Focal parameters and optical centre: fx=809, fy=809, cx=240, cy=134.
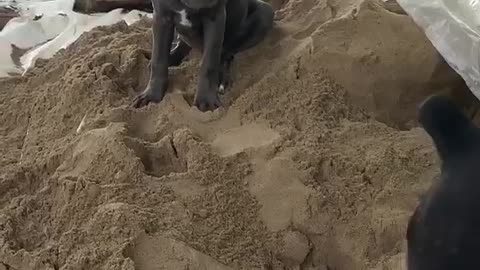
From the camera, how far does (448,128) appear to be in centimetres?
100

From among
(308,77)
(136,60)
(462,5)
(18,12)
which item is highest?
(462,5)

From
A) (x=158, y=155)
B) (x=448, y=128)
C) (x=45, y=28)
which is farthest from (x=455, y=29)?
(x=45, y=28)

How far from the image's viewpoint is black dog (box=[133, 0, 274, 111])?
2139 mm

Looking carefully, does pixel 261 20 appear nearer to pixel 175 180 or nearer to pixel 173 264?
pixel 175 180

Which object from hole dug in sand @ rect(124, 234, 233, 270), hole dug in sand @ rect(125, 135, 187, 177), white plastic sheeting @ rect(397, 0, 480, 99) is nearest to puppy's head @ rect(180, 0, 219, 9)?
hole dug in sand @ rect(125, 135, 187, 177)

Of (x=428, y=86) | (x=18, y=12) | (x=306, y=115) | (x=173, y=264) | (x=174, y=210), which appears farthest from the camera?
(x=18, y=12)

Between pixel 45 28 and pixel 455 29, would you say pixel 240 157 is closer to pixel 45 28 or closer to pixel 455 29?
pixel 455 29

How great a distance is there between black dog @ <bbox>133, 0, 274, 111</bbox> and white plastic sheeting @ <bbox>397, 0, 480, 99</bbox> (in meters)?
0.50

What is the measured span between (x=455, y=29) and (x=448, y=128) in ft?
3.69

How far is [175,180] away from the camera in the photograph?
1.87m

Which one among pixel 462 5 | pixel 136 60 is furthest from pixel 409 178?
pixel 136 60

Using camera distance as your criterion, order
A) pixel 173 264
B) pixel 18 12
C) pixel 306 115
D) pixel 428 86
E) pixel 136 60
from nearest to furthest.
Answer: pixel 173 264 → pixel 306 115 → pixel 428 86 → pixel 136 60 → pixel 18 12

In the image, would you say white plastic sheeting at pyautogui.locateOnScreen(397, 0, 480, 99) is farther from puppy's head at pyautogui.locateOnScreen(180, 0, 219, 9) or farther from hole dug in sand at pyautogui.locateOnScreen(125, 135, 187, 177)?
hole dug in sand at pyautogui.locateOnScreen(125, 135, 187, 177)

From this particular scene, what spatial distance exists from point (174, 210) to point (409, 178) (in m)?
0.54
